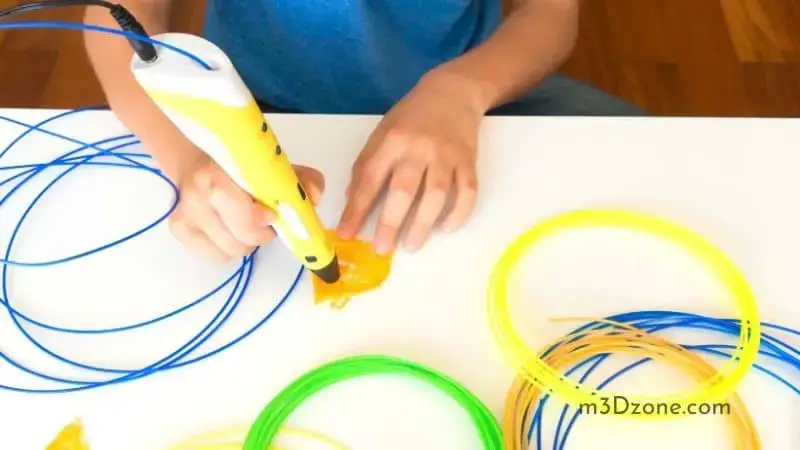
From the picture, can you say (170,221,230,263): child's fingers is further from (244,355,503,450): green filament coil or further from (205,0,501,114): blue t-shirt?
(205,0,501,114): blue t-shirt

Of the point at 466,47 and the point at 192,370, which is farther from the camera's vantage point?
the point at 466,47

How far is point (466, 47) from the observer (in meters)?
0.85

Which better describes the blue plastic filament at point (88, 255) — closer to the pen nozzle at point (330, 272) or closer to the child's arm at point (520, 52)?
the pen nozzle at point (330, 272)

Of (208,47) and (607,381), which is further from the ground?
(208,47)

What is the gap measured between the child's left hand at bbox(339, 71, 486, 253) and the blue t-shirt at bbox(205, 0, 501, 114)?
149 millimetres

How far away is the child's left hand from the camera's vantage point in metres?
0.59

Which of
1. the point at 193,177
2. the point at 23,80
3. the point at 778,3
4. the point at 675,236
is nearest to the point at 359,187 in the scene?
the point at 193,177

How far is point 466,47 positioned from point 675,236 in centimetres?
35

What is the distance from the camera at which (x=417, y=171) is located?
60cm

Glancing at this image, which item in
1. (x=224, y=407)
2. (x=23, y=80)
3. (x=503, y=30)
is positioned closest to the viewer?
(x=224, y=407)

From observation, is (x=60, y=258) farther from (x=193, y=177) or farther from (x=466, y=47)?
(x=466, y=47)

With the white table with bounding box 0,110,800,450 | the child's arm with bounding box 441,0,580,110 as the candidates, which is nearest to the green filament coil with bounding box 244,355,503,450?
the white table with bounding box 0,110,800,450

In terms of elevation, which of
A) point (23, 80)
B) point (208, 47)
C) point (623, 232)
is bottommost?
point (23, 80)

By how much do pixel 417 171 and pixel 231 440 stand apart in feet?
0.72
